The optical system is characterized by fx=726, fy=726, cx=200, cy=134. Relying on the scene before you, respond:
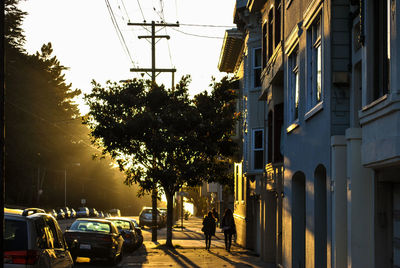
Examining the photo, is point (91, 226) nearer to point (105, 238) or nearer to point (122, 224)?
point (105, 238)

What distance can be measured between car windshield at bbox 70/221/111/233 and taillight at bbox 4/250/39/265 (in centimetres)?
1255

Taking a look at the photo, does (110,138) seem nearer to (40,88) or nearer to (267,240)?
(267,240)

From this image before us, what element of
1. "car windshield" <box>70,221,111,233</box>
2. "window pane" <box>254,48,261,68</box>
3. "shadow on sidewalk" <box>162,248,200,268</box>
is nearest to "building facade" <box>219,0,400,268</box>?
"shadow on sidewalk" <box>162,248,200,268</box>

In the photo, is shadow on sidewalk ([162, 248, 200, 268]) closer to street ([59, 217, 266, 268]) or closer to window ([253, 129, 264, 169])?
street ([59, 217, 266, 268])

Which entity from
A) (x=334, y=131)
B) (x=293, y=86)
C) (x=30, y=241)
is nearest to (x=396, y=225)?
(x=334, y=131)

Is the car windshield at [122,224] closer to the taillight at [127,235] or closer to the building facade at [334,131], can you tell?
the taillight at [127,235]

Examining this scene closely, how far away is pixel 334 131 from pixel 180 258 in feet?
46.3

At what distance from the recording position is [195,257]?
26.3 meters

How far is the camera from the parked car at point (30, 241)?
10.3 m

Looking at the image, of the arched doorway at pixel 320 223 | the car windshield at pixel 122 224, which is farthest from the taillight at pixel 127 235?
the arched doorway at pixel 320 223

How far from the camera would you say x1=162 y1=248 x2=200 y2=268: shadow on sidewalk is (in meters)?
22.8

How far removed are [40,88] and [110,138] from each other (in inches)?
1682

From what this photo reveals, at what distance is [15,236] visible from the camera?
34.8 ft

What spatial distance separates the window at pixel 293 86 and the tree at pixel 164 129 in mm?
13072
